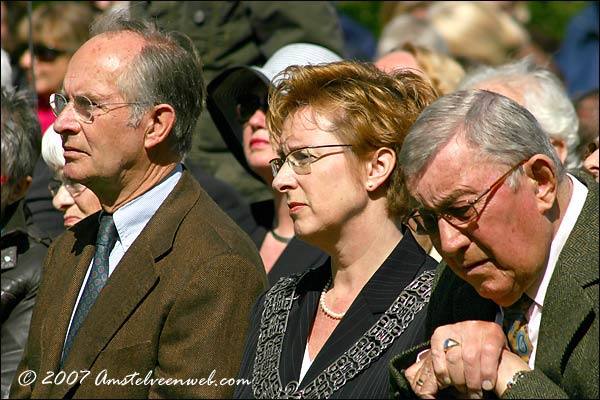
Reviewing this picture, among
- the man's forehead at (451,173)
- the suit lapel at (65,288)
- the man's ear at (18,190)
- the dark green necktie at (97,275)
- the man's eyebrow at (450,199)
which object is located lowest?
the man's ear at (18,190)

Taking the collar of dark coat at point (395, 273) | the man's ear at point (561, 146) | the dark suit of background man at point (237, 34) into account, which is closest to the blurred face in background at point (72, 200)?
the dark suit of background man at point (237, 34)

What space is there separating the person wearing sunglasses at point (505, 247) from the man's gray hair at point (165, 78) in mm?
1344

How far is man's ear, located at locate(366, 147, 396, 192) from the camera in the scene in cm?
396

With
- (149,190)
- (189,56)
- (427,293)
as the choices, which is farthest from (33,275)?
(427,293)

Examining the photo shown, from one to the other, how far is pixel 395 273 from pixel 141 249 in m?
1.00

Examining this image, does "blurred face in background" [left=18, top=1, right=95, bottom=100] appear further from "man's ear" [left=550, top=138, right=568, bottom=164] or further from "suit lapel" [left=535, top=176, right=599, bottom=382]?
"suit lapel" [left=535, top=176, right=599, bottom=382]

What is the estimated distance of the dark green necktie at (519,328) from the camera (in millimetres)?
3284

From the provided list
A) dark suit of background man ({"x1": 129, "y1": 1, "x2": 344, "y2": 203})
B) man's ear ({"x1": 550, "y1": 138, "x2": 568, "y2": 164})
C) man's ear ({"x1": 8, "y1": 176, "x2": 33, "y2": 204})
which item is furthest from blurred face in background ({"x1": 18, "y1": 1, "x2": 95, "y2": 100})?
man's ear ({"x1": 550, "y1": 138, "x2": 568, "y2": 164})

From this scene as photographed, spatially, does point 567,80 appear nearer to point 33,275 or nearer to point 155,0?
point 155,0

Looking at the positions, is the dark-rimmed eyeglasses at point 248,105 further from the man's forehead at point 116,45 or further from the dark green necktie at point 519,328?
the dark green necktie at point 519,328

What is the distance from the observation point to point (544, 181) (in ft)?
10.6

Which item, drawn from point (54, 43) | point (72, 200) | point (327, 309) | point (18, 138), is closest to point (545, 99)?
point (327, 309)

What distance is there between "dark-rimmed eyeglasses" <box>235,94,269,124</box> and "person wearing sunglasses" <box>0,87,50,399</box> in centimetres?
107

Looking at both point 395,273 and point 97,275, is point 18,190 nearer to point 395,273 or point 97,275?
point 97,275
